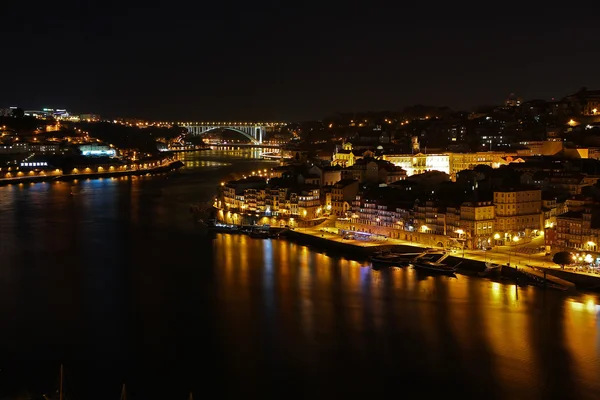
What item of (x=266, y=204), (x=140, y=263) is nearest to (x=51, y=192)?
(x=266, y=204)

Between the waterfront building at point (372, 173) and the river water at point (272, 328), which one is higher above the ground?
the waterfront building at point (372, 173)

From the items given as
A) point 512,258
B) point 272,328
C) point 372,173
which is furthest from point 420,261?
point 372,173

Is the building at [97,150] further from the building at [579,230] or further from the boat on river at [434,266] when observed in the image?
the building at [579,230]

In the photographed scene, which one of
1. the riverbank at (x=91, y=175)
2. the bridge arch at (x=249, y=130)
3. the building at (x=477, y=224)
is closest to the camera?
the building at (x=477, y=224)

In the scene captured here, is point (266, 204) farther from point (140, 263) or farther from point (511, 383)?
point (511, 383)

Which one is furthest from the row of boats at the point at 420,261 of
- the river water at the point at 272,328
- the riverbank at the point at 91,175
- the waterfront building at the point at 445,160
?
the riverbank at the point at 91,175

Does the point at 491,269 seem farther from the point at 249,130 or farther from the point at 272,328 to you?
the point at 249,130

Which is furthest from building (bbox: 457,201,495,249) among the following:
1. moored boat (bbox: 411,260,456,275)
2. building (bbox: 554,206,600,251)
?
building (bbox: 554,206,600,251)
